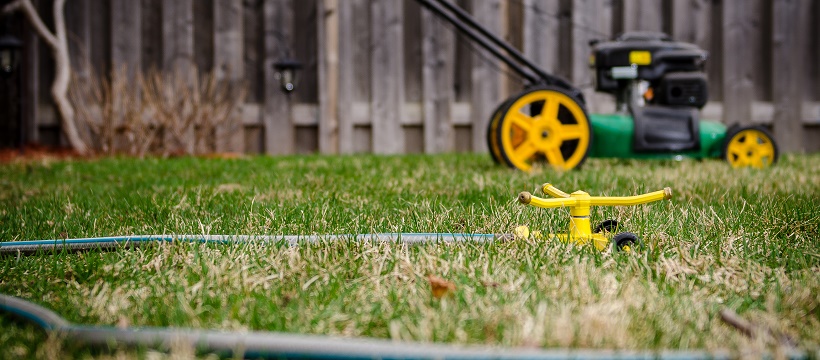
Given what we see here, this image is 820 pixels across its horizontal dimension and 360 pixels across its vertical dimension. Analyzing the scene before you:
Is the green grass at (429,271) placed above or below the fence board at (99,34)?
below

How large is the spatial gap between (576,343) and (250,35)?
500 centimetres

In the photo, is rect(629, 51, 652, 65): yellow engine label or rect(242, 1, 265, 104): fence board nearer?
rect(629, 51, 652, 65): yellow engine label

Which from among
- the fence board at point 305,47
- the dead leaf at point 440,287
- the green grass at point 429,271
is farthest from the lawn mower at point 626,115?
the dead leaf at point 440,287

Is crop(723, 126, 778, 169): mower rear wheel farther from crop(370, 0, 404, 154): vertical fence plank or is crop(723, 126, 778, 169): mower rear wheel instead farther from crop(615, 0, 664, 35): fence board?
crop(370, 0, 404, 154): vertical fence plank

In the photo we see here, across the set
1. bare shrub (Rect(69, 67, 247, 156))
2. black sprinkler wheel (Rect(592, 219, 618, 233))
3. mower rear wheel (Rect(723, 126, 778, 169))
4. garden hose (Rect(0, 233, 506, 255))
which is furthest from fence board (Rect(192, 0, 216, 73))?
black sprinkler wheel (Rect(592, 219, 618, 233))

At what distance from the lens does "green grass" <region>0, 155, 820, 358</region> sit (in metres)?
1.27

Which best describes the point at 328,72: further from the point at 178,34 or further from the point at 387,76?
the point at 178,34

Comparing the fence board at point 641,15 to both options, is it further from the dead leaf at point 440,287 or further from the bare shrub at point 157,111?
the dead leaf at point 440,287

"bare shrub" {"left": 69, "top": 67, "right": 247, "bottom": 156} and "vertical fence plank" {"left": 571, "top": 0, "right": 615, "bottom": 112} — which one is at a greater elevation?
"vertical fence plank" {"left": 571, "top": 0, "right": 615, "bottom": 112}

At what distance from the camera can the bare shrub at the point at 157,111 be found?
17.6 ft

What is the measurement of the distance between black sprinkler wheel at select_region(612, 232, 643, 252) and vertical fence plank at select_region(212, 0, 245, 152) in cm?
424

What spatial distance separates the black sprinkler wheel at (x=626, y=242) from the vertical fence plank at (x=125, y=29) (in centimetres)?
460

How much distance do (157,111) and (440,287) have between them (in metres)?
4.31

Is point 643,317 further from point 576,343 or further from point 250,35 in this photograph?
point 250,35
